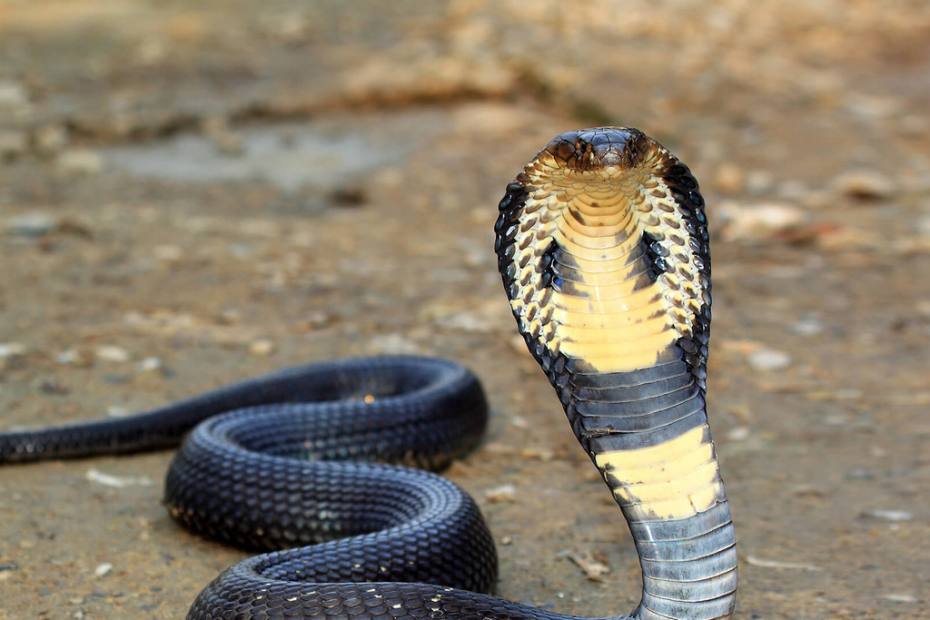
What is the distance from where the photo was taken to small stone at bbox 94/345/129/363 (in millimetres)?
5535

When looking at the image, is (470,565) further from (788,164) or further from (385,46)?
(385,46)

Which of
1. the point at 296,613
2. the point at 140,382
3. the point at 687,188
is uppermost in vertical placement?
the point at 687,188

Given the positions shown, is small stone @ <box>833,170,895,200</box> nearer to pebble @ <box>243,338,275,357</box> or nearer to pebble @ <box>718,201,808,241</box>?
pebble @ <box>718,201,808,241</box>

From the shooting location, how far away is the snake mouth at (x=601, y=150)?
2414 millimetres

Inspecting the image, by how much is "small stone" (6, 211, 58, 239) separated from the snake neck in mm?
5008

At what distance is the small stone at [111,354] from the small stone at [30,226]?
1735 millimetres

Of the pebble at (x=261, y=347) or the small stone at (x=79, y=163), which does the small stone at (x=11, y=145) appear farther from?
the pebble at (x=261, y=347)

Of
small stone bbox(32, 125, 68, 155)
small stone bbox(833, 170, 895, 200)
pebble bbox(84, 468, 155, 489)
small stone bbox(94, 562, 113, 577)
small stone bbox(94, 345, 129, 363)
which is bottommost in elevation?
pebble bbox(84, 468, 155, 489)

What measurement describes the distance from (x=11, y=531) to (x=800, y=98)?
7.79 metres

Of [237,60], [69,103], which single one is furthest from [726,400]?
[237,60]

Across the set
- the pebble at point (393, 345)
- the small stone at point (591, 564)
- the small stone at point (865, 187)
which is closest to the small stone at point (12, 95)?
the pebble at point (393, 345)

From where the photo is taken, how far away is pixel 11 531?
3887mm

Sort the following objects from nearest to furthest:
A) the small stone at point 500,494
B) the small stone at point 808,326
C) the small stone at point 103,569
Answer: the small stone at point 103,569, the small stone at point 500,494, the small stone at point 808,326

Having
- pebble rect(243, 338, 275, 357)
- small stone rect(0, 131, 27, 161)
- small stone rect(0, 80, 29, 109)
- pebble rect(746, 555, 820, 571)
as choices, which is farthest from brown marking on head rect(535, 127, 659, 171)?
small stone rect(0, 80, 29, 109)
